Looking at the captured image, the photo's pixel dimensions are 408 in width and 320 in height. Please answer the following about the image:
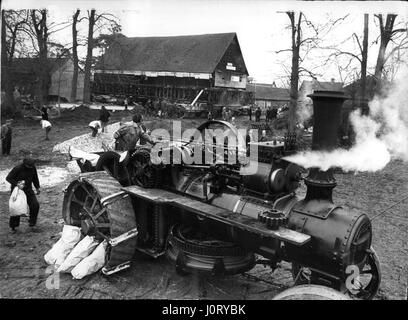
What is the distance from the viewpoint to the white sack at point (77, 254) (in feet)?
19.3

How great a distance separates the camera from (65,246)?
615 centimetres

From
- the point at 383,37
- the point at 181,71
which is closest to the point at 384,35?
the point at 383,37

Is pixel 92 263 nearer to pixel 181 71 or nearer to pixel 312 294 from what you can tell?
pixel 312 294

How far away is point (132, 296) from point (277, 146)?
2867mm

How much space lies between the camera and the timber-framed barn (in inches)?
1300

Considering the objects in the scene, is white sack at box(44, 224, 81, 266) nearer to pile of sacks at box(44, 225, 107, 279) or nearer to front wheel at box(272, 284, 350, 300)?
pile of sacks at box(44, 225, 107, 279)

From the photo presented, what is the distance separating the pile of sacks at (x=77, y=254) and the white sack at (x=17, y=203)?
5.44ft

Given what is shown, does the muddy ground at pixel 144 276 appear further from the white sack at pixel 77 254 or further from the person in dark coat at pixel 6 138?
the person in dark coat at pixel 6 138

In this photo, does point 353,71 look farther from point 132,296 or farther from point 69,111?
point 69,111

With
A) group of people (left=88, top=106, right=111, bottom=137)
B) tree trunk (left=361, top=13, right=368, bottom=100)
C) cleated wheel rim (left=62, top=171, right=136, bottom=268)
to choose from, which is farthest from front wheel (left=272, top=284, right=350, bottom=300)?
group of people (left=88, top=106, right=111, bottom=137)

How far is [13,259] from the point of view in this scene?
652 cm

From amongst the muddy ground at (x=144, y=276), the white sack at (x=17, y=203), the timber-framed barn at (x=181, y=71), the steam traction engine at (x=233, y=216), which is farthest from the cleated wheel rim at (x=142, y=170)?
the timber-framed barn at (x=181, y=71)

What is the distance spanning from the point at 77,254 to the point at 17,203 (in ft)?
7.76
